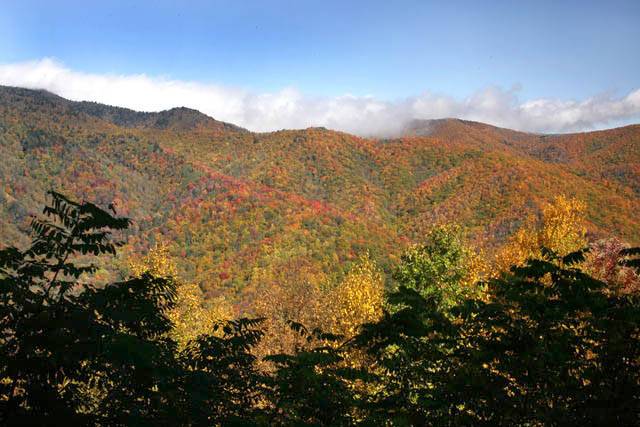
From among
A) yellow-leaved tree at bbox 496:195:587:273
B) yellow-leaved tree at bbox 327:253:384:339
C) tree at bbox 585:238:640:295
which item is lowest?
yellow-leaved tree at bbox 327:253:384:339

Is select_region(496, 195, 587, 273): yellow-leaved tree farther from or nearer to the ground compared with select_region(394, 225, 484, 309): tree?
farther from the ground

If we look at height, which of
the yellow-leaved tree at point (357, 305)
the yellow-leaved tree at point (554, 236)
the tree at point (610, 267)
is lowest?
the yellow-leaved tree at point (357, 305)

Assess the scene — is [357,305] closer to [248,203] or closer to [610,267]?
[610,267]

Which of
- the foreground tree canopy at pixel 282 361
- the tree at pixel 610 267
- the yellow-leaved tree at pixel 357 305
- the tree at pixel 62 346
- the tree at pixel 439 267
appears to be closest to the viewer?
the tree at pixel 62 346

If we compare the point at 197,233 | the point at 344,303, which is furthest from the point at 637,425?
the point at 197,233

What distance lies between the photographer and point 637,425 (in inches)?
249

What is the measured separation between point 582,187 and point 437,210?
158 ft

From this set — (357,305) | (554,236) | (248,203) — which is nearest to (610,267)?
(554,236)

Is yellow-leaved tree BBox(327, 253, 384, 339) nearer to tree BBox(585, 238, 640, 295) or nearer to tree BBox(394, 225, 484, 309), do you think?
tree BBox(394, 225, 484, 309)

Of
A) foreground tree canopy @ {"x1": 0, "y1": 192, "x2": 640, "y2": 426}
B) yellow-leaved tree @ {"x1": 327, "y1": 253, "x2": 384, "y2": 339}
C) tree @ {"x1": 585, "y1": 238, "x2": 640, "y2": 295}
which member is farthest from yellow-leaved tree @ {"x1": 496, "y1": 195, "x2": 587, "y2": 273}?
foreground tree canopy @ {"x1": 0, "y1": 192, "x2": 640, "y2": 426}

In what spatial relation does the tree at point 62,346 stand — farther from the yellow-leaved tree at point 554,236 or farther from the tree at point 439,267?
the yellow-leaved tree at point 554,236

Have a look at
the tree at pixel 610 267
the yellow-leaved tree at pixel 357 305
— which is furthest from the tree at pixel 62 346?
the tree at pixel 610 267

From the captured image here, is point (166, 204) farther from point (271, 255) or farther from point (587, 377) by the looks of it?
point (587, 377)

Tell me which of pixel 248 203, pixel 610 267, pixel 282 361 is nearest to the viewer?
pixel 282 361
